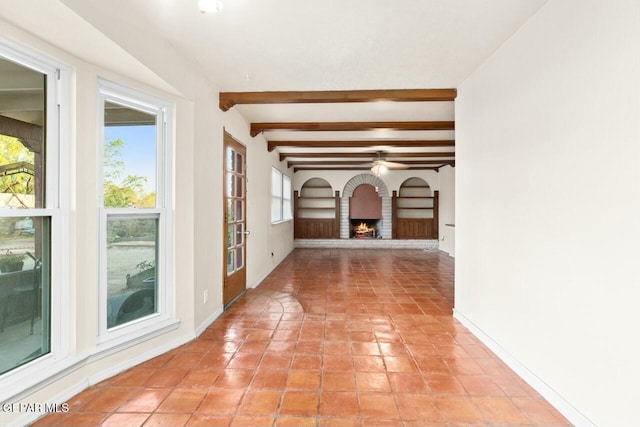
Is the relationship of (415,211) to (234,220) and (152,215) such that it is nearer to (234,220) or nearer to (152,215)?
(234,220)

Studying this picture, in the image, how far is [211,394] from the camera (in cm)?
210

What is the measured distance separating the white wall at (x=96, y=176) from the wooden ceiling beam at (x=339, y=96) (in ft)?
0.93

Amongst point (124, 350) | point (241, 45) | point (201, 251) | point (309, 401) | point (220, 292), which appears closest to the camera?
point (309, 401)

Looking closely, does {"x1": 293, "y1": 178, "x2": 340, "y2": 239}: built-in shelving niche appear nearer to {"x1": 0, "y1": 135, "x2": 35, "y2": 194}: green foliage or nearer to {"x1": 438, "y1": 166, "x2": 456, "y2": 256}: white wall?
{"x1": 438, "y1": 166, "x2": 456, "y2": 256}: white wall

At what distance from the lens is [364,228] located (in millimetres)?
10305

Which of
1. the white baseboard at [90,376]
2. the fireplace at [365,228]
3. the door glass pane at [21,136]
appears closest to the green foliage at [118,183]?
the door glass pane at [21,136]

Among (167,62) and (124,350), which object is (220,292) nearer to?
(124,350)

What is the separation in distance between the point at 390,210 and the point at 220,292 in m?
7.26

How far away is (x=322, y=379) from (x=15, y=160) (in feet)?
7.64

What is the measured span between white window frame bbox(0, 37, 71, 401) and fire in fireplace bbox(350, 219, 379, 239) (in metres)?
→ 8.62

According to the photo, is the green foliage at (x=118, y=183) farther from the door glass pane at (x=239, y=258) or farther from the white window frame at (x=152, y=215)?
the door glass pane at (x=239, y=258)

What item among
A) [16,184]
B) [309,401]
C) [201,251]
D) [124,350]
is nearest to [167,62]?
[16,184]

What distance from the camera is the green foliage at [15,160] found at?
1.76m

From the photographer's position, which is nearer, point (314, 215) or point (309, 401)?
point (309, 401)
